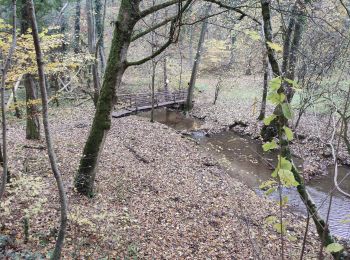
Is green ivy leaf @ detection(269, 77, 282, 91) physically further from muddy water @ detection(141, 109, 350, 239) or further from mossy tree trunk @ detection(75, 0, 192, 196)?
muddy water @ detection(141, 109, 350, 239)

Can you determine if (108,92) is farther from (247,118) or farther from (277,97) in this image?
(247,118)

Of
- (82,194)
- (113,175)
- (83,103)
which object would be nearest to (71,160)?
(113,175)

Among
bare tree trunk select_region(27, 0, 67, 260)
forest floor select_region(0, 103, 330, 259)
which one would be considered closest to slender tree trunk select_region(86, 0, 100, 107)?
forest floor select_region(0, 103, 330, 259)

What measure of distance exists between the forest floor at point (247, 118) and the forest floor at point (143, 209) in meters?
2.21

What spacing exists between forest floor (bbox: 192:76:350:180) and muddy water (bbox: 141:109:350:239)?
54cm

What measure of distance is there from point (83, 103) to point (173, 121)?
680 centimetres

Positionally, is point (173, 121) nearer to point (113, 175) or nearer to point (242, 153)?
point (242, 153)

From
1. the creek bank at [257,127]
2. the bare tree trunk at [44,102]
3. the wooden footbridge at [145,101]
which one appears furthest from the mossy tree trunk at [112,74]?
the wooden footbridge at [145,101]

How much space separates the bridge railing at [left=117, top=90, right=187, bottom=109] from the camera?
67.8ft

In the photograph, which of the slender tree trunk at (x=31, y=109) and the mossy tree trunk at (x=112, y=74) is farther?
the slender tree trunk at (x=31, y=109)

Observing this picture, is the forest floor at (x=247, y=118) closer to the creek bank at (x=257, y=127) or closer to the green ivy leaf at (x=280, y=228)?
the creek bank at (x=257, y=127)

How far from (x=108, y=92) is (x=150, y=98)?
14.5 m

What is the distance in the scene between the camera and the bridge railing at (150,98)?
20.7 m

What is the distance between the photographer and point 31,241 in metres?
5.41
